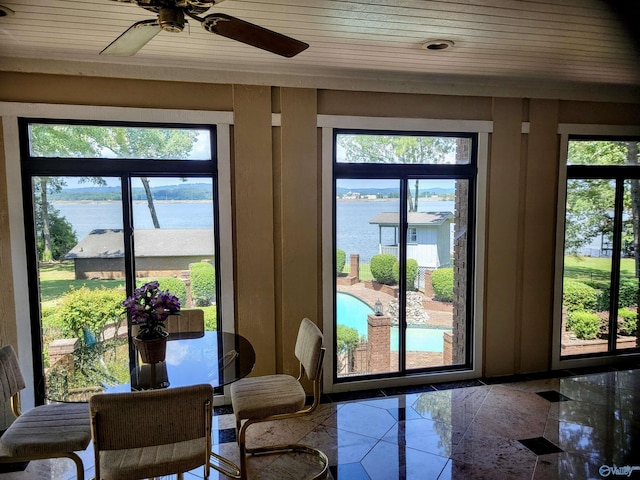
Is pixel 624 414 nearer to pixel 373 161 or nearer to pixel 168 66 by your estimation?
pixel 373 161

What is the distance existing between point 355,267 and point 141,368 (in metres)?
2.04

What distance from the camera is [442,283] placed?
A: 4.16m

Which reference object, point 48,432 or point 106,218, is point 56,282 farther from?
point 48,432

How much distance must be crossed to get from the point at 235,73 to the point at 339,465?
2965 millimetres

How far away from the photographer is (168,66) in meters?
3.34

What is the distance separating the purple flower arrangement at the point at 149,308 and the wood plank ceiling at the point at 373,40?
4.91 feet

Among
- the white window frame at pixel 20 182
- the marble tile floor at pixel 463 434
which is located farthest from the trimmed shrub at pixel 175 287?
the marble tile floor at pixel 463 434

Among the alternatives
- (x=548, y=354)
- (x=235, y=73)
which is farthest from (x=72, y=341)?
(x=548, y=354)

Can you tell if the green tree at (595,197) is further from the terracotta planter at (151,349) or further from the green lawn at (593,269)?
the terracotta planter at (151,349)

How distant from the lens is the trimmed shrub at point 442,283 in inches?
163

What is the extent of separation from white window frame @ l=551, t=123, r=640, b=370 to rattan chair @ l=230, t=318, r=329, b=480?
2.78 meters

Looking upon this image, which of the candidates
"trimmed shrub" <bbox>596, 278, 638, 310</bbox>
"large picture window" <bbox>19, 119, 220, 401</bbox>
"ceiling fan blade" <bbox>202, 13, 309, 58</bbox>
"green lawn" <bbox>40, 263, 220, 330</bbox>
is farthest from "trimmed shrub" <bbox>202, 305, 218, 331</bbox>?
"trimmed shrub" <bbox>596, 278, 638, 310</bbox>

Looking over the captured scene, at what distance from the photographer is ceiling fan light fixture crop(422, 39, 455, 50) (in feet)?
9.56

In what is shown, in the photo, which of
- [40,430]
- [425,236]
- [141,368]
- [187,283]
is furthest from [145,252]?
[425,236]
